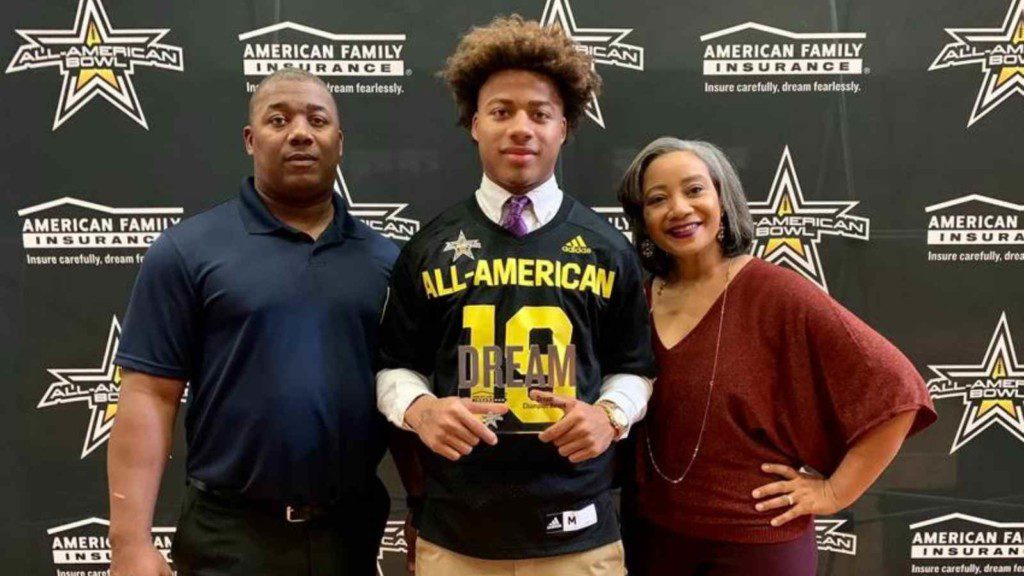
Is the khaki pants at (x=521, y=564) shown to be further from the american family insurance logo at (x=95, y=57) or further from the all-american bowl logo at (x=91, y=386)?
the american family insurance logo at (x=95, y=57)

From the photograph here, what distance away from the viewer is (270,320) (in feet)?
4.37

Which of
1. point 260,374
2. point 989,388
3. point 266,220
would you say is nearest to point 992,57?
point 989,388

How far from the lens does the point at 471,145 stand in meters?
2.01

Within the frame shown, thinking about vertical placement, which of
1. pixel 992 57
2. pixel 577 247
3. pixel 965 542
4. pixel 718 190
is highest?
pixel 992 57

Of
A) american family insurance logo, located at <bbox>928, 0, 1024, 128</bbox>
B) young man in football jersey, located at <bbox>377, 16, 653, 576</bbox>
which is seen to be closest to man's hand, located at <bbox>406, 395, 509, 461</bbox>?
young man in football jersey, located at <bbox>377, 16, 653, 576</bbox>

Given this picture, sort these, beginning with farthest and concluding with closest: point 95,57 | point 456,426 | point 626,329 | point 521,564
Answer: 1. point 95,57
2. point 626,329
3. point 521,564
4. point 456,426

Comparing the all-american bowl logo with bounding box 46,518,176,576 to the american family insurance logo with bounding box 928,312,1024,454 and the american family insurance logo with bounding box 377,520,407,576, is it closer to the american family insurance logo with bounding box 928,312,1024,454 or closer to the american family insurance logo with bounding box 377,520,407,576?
the american family insurance logo with bounding box 377,520,407,576

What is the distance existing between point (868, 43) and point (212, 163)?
1.94 meters

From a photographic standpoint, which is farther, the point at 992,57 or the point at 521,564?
the point at 992,57

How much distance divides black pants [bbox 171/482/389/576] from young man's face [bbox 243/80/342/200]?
0.66 m

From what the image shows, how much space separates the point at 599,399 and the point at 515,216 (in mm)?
384

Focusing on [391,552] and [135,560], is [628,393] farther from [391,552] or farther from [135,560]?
[391,552]

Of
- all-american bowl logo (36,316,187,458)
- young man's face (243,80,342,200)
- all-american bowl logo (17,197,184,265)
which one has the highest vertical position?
young man's face (243,80,342,200)

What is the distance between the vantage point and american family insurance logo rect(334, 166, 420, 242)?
6.63 feet
